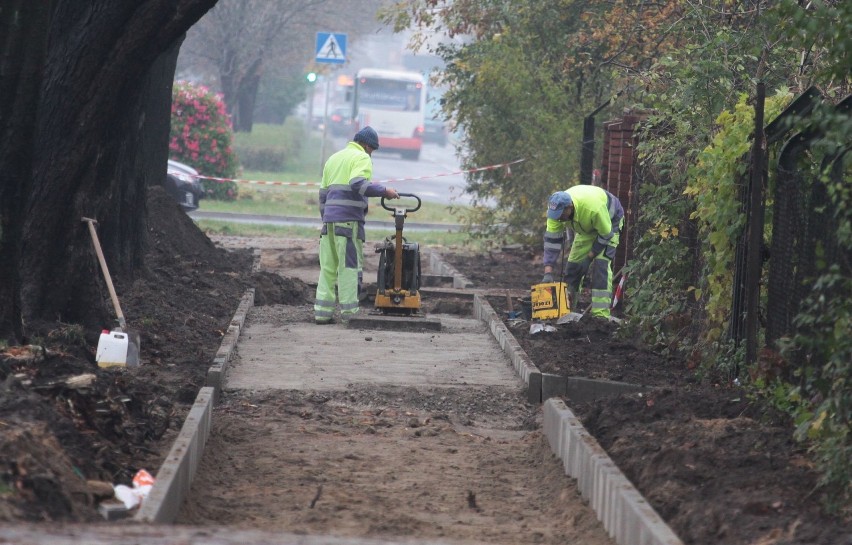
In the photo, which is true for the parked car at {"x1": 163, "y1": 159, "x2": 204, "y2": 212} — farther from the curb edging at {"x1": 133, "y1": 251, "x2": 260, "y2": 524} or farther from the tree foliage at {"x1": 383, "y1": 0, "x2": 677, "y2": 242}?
the curb edging at {"x1": 133, "y1": 251, "x2": 260, "y2": 524}

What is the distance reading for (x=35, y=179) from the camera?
1058cm

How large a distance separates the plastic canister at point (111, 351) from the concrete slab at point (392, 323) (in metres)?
3.99

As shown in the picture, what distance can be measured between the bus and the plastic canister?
4834cm

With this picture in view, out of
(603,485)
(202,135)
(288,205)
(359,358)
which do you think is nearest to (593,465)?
(603,485)

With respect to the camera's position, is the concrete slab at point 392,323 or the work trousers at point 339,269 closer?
the concrete slab at point 392,323

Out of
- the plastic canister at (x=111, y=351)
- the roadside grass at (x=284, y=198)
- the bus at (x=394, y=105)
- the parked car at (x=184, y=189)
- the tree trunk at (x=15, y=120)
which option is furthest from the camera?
the bus at (x=394, y=105)

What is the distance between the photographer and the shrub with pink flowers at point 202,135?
31391mm

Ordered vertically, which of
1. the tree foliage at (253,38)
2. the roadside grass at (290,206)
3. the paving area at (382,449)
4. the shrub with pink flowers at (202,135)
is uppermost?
the tree foliage at (253,38)

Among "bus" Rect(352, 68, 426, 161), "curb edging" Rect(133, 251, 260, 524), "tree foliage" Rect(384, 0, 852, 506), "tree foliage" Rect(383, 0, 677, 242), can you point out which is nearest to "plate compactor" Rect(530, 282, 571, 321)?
"tree foliage" Rect(384, 0, 852, 506)

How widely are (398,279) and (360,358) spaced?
2.43m

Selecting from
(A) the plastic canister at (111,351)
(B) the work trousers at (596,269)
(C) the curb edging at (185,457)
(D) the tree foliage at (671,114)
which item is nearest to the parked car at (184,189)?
(D) the tree foliage at (671,114)

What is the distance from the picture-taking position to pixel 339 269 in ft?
46.1

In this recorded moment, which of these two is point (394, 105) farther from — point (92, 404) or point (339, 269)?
point (92, 404)

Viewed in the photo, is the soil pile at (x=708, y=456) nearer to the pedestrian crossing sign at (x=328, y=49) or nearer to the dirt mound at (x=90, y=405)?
the dirt mound at (x=90, y=405)
